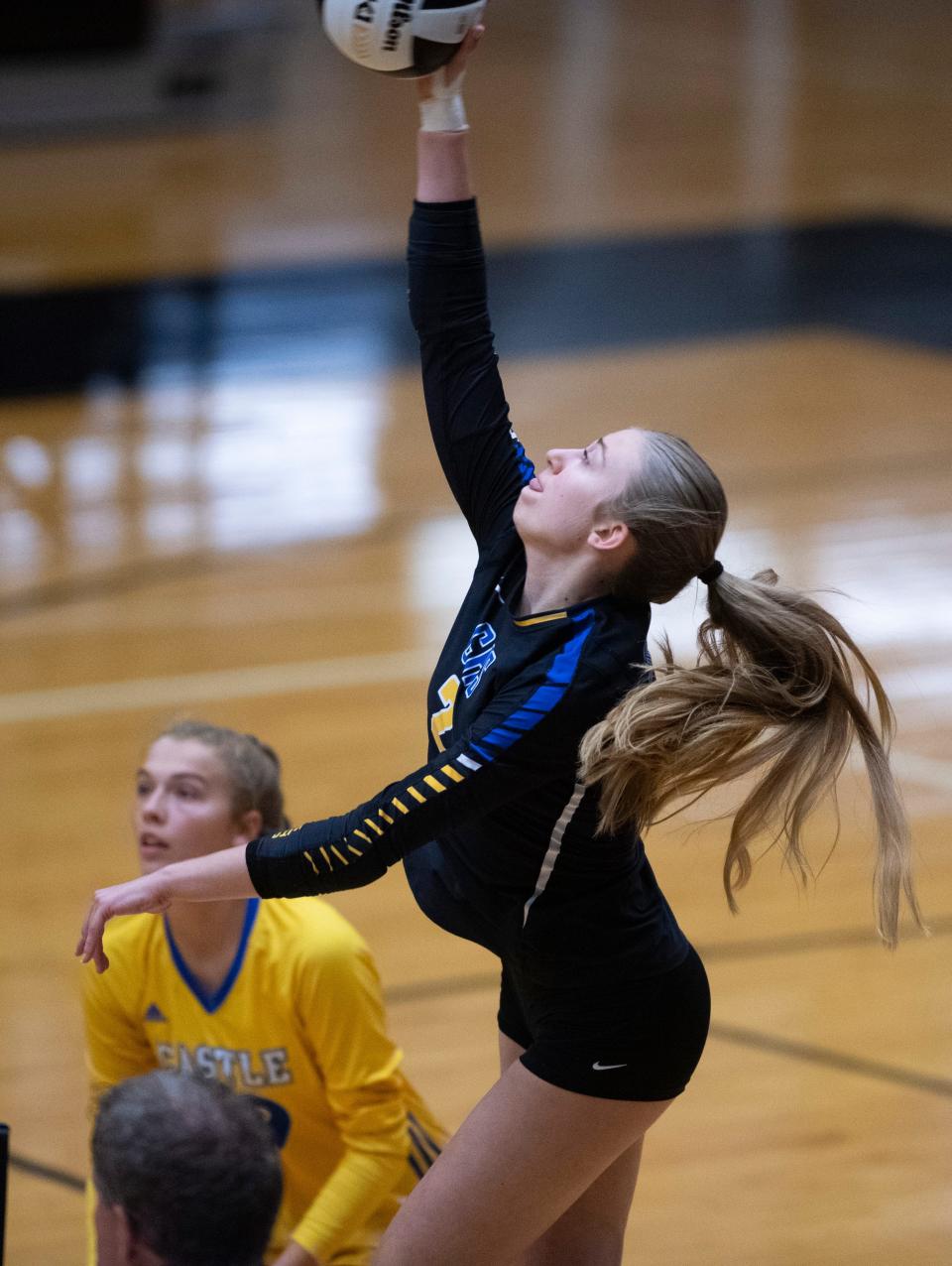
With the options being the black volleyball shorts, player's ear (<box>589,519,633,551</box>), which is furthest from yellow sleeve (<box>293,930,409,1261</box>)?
player's ear (<box>589,519,633,551</box>)

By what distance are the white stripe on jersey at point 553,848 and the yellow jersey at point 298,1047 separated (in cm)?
53

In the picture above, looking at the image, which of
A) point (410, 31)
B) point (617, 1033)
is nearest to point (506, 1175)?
point (617, 1033)

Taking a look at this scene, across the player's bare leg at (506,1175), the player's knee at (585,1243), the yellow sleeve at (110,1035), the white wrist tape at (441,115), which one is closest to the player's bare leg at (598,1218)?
the player's knee at (585,1243)

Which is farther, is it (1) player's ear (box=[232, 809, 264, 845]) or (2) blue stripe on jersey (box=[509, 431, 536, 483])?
(1) player's ear (box=[232, 809, 264, 845])

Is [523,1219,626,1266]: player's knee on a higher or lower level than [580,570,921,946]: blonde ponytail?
lower

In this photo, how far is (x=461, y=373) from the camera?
2816mm

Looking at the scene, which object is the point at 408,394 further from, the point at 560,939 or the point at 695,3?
the point at 695,3

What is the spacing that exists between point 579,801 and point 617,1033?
34 centimetres

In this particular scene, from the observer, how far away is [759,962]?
455cm

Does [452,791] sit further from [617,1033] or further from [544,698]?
[617,1033]

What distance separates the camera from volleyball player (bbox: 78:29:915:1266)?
2441mm

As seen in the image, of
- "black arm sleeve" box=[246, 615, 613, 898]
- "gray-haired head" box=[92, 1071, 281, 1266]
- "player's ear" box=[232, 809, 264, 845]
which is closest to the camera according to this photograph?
"gray-haired head" box=[92, 1071, 281, 1266]

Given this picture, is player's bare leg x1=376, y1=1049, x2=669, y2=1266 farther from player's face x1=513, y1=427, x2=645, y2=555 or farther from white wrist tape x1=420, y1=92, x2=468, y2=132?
white wrist tape x1=420, y1=92, x2=468, y2=132

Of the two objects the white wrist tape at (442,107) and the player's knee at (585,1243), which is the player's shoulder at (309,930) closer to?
the player's knee at (585,1243)
